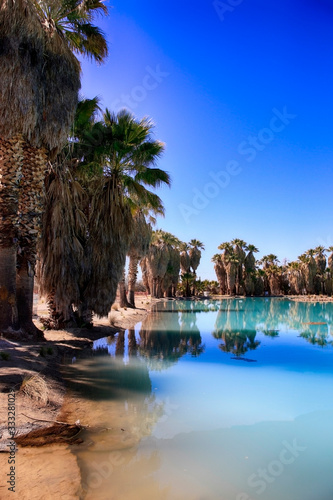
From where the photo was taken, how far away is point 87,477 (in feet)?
11.5

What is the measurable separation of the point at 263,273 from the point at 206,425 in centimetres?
7434

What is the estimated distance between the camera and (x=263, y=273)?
7650cm

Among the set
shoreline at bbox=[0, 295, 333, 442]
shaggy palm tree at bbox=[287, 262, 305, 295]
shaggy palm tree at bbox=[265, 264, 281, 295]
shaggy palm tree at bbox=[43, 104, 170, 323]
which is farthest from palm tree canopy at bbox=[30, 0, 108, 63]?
shaggy palm tree at bbox=[265, 264, 281, 295]

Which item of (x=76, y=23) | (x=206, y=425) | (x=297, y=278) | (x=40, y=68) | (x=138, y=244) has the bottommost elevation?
(x=206, y=425)

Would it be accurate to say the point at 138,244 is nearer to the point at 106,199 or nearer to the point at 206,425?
the point at 106,199

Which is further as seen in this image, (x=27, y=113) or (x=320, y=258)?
(x=320, y=258)

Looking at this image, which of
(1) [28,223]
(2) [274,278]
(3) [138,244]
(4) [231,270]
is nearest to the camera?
(1) [28,223]

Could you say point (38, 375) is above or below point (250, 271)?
below

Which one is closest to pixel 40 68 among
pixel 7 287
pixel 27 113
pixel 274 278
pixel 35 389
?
pixel 27 113

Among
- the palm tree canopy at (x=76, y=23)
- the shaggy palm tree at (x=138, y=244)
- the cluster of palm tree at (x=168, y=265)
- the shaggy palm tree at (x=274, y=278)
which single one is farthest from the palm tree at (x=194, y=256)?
the palm tree canopy at (x=76, y=23)

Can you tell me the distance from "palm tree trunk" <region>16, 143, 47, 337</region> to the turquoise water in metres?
2.30

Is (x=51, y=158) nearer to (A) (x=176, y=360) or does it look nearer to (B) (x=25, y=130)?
(B) (x=25, y=130)

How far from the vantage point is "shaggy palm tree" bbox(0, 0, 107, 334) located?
8055 mm

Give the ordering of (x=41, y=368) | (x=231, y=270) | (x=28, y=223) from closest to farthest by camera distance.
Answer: (x=41, y=368)
(x=28, y=223)
(x=231, y=270)
